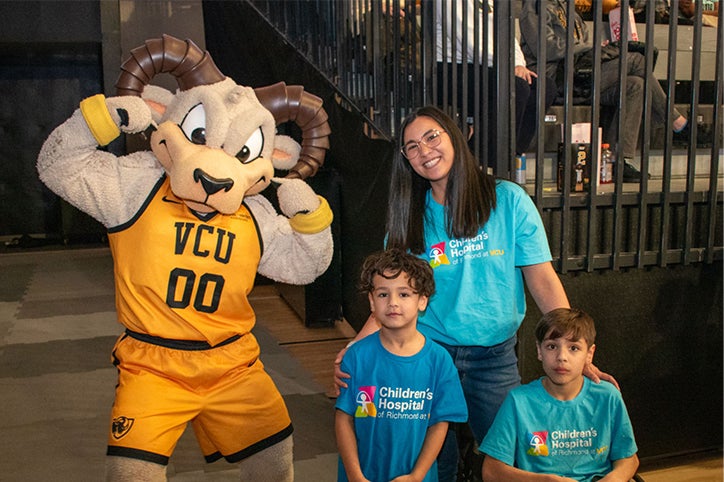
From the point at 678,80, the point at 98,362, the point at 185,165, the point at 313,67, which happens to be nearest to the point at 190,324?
the point at 185,165

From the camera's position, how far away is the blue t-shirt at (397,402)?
6.99 ft

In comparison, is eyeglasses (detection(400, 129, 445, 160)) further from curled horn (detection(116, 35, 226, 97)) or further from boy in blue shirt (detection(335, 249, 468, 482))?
curled horn (detection(116, 35, 226, 97))

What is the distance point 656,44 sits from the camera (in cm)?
567

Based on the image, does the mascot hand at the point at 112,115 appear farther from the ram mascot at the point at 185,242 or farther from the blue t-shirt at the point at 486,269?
the blue t-shirt at the point at 486,269

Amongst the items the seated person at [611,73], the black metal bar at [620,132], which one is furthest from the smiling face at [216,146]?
the seated person at [611,73]

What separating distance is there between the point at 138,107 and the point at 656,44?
4601 mm

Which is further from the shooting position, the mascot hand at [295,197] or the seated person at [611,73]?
the seated person at [611,73]

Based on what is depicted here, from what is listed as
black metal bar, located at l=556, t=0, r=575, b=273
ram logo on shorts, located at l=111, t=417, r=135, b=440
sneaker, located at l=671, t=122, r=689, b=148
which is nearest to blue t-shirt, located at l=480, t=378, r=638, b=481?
ram logo on shorts, located at l=111, t=417, r=135, b=440

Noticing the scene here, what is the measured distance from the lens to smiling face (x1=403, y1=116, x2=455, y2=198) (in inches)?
91.4

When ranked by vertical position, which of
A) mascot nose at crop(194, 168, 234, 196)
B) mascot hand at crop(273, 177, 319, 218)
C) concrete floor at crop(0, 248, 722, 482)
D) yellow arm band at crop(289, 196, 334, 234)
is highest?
mascot nose at crop(194, 168, 234, 196)

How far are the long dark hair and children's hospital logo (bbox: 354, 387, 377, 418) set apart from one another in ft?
1.59

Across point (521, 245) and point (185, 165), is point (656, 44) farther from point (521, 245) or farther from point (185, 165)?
point (185, 165)

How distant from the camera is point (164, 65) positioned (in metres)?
2.56

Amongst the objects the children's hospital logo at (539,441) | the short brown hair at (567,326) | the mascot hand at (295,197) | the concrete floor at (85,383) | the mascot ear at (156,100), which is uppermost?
the mascot ear at (156,100)
